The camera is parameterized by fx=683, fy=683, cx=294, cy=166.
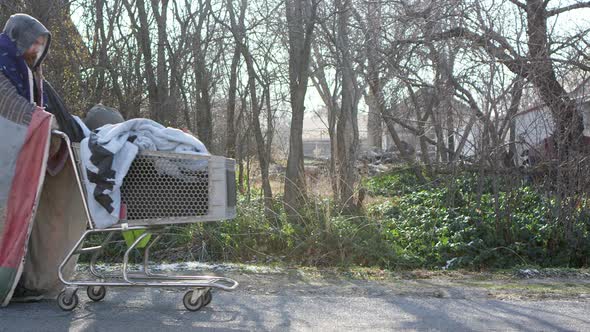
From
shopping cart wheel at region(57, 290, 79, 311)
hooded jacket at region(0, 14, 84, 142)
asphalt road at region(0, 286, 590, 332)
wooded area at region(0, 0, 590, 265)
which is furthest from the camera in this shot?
wooded area at region(0, 0, 590, 265)

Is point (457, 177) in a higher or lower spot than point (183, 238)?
higher

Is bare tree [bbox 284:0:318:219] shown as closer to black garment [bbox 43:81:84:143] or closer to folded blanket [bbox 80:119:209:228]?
black garment [bbox 43:81:84:143]

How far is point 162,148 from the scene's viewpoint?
486cm

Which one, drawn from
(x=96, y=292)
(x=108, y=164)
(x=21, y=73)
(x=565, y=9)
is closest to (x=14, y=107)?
(x=21, y=73)

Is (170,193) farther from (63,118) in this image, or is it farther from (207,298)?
(63,118)

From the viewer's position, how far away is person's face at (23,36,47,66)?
5.03 m

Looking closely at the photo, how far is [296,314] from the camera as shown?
16.0 feet

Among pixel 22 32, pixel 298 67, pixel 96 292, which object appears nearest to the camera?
pixel 22 32

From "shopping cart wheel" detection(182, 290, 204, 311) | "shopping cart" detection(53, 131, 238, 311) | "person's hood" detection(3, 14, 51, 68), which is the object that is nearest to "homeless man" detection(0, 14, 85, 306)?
"person's hood" detection(3, 14, 51, 68)

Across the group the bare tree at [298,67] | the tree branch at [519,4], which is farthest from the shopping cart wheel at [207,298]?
the tree branch at [519,4]

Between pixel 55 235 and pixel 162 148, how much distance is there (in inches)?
50.7

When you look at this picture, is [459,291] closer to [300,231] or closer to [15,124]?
[300,231]

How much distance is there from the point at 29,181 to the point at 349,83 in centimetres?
691

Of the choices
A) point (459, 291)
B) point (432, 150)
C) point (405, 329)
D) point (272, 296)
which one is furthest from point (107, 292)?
point (432, 150)
